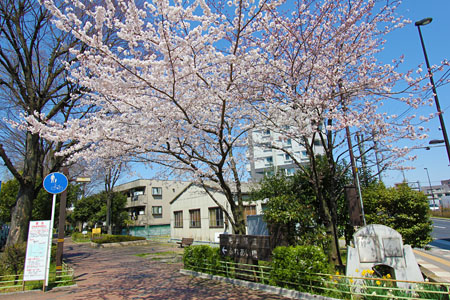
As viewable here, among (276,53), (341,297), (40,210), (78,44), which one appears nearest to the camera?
(341,297)

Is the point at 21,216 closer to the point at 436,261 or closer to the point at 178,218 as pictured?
the point at 436,261

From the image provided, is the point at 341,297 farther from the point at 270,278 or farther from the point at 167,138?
the point at 167,138

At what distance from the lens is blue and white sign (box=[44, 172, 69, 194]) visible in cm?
851

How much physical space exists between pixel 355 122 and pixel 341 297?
13.2 feet

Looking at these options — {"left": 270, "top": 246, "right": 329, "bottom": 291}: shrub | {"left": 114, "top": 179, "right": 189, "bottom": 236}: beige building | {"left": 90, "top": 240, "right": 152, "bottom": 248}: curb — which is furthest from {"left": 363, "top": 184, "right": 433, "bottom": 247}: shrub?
{"left": 114, "top": 179, "right": 189, "bottom": 236}: beige building

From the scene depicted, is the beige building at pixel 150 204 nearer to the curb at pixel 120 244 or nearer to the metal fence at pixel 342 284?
the curb at pixel 120 244

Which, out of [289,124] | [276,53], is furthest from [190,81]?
[289,124]

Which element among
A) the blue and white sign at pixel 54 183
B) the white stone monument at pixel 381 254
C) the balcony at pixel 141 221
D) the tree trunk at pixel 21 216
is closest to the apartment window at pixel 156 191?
the balcony at pixel 141 221

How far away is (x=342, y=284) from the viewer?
5.59 meters

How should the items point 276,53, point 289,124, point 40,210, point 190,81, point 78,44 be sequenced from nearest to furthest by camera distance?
point 190,81, point 276,53, point 289,124, point 78,44, point 40,210

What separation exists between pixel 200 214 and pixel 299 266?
1758 centimetres

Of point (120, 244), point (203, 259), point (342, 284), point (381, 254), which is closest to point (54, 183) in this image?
point (203, 259)

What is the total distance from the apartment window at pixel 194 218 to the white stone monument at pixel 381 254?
59.6ft

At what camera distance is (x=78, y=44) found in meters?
12.0
